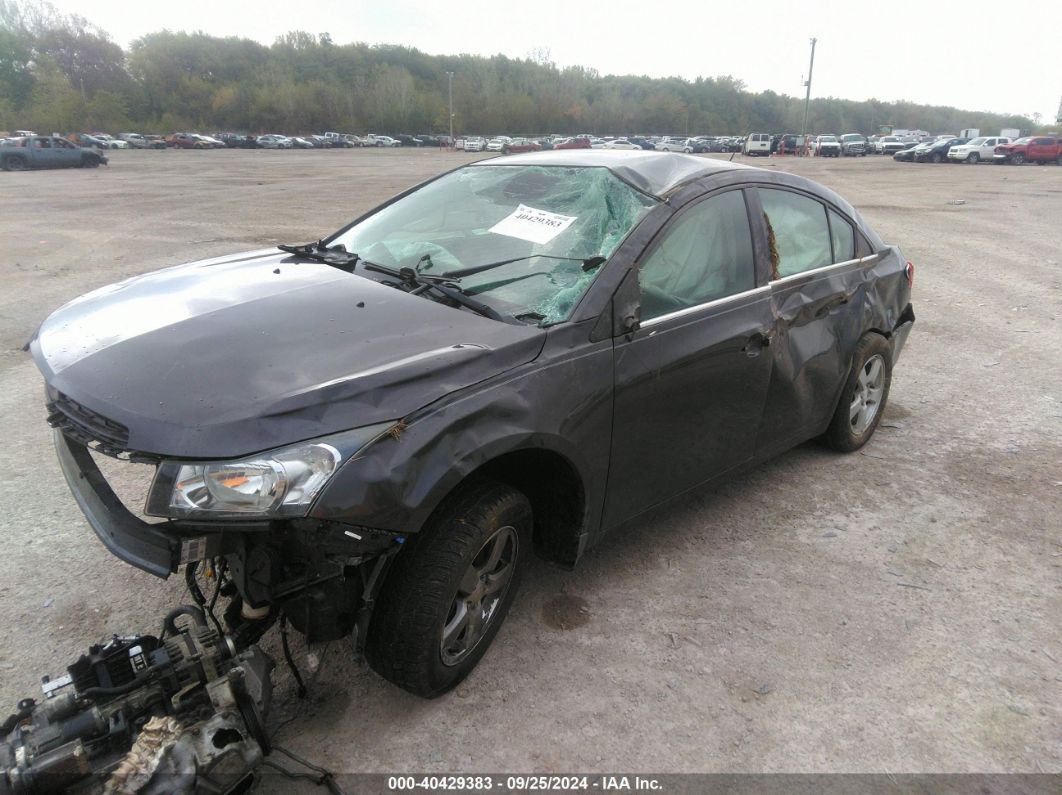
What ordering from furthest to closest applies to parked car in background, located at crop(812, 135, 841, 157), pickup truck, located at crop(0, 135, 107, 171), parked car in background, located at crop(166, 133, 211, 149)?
parked car in background, located at crop(166, 133, 211, 149) < parked car in background, located at crop(812, 135, 841, 157) < pickup truck, located at crop(0, 135, 107, 171)

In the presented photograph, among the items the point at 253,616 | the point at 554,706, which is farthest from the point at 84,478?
the point at 554,706

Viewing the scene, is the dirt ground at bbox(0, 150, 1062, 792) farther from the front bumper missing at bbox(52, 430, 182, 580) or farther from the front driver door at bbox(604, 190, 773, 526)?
the front bumper missing at bbox(52, 430, 182, 580)

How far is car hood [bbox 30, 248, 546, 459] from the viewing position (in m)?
2.07

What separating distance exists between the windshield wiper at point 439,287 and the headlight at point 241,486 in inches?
36.5

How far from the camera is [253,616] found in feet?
7.34

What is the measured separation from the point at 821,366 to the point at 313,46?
139256 mm

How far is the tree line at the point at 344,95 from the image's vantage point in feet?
277

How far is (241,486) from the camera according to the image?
1980mm

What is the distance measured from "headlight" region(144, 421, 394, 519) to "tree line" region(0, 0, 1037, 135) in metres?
88.4

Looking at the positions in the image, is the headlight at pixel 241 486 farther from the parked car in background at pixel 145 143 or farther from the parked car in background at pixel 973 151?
the parked car in background at pixel 145 143

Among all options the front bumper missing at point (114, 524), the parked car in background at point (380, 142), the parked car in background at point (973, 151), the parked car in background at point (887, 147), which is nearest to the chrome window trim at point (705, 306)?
the front bumper missing at point (114, 524)

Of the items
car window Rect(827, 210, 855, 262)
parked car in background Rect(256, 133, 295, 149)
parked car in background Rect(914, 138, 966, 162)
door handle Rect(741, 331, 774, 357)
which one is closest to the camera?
door handle Rect(741, 331, 774, 357)

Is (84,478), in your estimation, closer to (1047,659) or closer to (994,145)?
(1047,659)

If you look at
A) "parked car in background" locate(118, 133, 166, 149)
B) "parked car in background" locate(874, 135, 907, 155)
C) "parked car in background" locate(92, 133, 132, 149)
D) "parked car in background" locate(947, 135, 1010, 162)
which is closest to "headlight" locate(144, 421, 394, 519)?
"parked car in background" locate(947, 135, 1010, 162)
